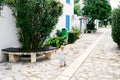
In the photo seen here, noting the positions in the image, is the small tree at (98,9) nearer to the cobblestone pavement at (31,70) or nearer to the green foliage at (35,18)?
the green foliage at (35,18)

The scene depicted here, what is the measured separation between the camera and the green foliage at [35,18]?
865cm

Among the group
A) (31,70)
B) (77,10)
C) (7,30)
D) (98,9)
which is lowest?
(31,70)

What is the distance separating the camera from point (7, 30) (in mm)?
8883

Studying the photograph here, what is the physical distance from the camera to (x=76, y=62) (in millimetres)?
8828

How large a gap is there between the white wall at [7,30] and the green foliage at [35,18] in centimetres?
33

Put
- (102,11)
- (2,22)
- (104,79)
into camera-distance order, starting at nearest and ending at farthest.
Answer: (104,79)
(2,22)
(102,11)

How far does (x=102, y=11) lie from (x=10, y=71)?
22.6 meters

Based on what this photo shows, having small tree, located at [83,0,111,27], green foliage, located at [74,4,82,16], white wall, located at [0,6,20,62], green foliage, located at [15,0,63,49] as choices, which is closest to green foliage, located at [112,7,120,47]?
green foliage, located at [15,0,63,49]

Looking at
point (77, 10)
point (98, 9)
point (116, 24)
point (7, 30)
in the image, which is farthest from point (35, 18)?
point (77, 10)

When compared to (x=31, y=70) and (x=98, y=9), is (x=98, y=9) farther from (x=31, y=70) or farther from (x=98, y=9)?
(x=31, y=70)

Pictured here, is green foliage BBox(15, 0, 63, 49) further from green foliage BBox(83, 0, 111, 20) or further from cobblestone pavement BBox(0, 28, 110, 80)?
green foliage BBox(83, 0, 111, 20)

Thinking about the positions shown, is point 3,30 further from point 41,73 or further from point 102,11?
point 102,11

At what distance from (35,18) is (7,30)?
1.36 m

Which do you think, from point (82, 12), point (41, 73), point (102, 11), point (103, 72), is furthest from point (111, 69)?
point (82, 12)
